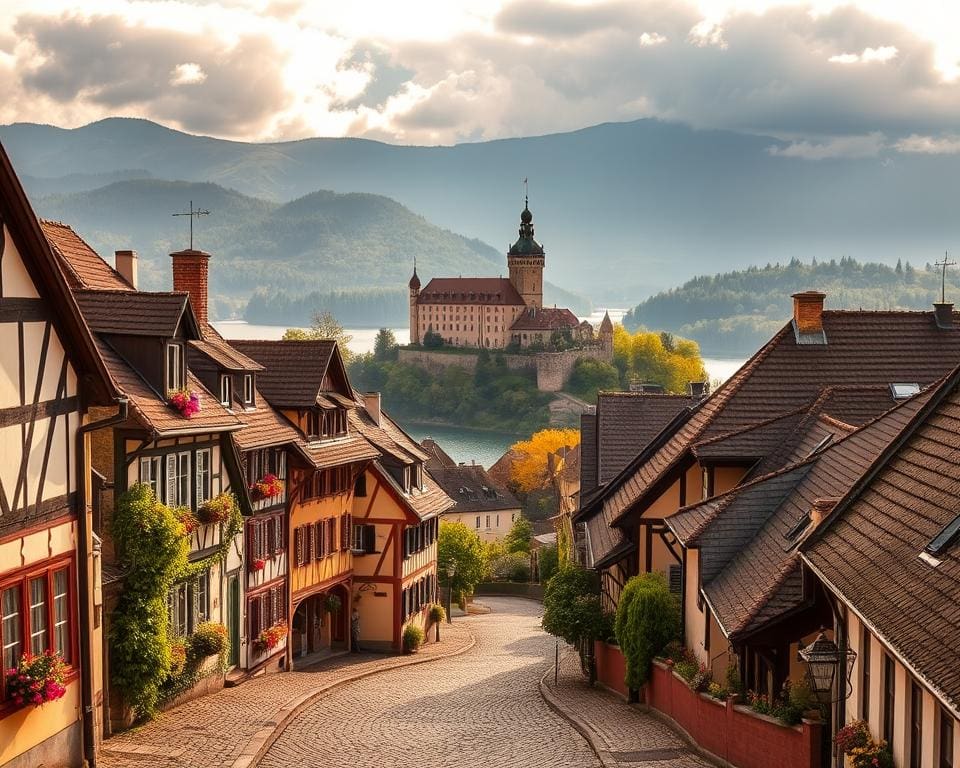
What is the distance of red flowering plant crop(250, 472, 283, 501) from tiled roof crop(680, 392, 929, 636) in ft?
32.7

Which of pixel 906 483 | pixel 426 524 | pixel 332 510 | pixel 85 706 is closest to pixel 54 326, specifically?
pixel 85 706

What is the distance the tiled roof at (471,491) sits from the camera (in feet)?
317

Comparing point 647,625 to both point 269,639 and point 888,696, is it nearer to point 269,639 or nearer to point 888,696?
point 269,639

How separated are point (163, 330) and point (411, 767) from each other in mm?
8141

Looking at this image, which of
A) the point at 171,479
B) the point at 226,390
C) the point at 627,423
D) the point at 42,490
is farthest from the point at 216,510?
the point at 627,423

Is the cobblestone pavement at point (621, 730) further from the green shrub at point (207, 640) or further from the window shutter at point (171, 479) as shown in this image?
the window shutter at point (171, 479)

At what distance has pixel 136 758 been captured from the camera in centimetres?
2088

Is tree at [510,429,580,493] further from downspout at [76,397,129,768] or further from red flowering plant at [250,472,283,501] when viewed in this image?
downspout at [76,397,129,768]

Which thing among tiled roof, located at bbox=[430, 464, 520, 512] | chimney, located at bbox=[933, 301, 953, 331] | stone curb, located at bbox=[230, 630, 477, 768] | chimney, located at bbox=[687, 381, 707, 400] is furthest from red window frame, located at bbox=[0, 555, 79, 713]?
tiled roof, located at bbox=[430, 464, 520, 512]

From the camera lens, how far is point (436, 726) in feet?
83.7

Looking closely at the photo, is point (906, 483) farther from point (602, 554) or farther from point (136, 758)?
point (602, 554)

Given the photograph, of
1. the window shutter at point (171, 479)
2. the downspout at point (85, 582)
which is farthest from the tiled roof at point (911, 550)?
the window shutter at point (171, 479)

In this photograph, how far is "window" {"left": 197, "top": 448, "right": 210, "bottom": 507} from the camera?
26547mm

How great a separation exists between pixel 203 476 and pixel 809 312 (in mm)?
13662
